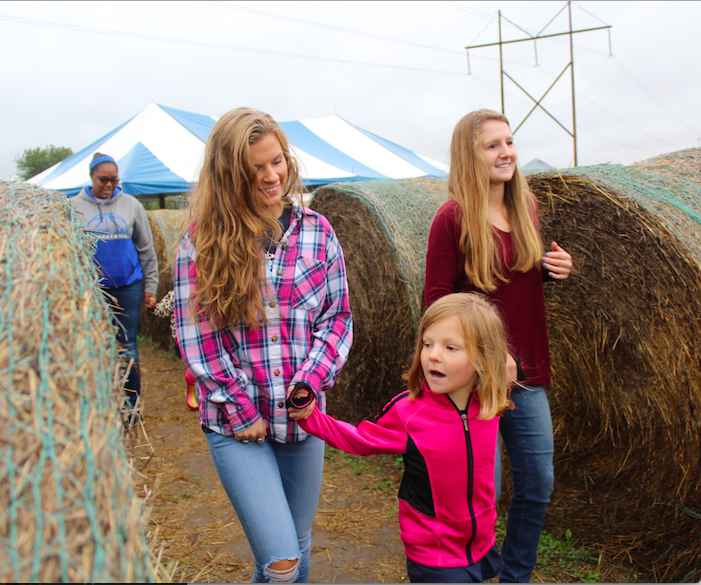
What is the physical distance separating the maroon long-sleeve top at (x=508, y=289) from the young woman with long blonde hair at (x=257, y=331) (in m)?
0.52

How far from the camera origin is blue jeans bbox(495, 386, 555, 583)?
2.04 meters

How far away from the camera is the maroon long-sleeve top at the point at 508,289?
206 centimetres

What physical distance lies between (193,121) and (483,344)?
547 inches

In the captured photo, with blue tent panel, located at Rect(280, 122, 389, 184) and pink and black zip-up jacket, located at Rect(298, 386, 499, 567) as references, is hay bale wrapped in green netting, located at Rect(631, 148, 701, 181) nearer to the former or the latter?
pink and black zip-up jacket, located at Rect(298, 386, 499, 567)

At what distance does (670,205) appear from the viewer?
2.48 metres

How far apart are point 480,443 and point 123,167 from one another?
1133 cm

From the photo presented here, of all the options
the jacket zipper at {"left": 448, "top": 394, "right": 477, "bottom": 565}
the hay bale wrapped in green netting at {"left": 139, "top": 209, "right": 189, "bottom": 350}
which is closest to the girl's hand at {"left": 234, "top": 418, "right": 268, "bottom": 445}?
the jacket zipper at {"left": 448, "top": 394, "right": 477, "bottom": 565}

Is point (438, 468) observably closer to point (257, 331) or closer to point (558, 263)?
point (257, 331)

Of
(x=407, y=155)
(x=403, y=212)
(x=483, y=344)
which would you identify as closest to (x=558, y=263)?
(x=483, y=344)

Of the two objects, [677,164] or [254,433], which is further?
[677,164]

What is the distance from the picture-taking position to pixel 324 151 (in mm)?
14375

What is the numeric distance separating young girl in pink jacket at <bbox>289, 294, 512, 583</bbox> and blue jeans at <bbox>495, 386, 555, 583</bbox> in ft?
1.11

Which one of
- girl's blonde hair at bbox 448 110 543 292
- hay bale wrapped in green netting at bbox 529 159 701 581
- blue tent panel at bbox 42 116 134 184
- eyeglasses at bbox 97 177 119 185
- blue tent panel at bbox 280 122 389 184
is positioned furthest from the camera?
blue tent panel at bbox 280 122 389 184

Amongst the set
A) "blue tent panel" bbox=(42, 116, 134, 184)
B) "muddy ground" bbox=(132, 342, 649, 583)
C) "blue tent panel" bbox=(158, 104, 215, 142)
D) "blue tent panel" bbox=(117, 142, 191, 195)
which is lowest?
"muddy ground" bbox=(132, 342, 649, 583)
